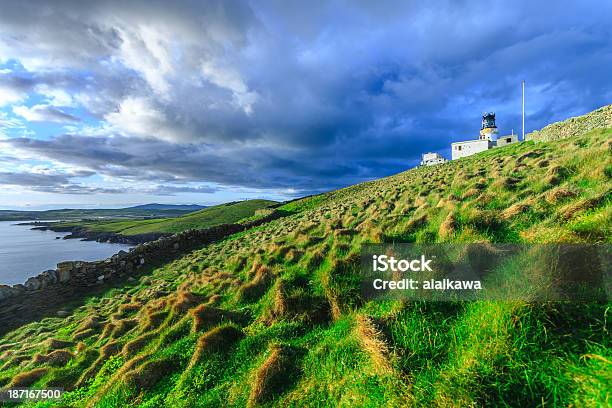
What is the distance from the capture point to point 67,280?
1717 centimetres

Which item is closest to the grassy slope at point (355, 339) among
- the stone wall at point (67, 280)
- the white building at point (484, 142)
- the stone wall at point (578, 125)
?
the stone wall at point (67, 280)

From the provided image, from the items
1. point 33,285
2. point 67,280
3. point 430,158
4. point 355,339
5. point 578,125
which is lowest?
point 33,285

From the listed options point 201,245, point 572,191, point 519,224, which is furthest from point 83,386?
point 201,245

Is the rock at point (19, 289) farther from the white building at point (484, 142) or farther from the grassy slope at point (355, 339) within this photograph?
the white building at point (484, 142)

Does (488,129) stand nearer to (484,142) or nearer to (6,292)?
(484,142)

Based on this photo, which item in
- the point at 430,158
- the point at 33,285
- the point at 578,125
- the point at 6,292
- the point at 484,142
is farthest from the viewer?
the point at 430,158

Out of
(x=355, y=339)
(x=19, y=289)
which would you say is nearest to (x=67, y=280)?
(x=19, y=289)

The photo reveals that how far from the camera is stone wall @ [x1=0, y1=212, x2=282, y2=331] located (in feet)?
48.2

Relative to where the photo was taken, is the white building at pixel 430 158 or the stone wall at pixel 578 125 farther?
the white building at pixel 430 158

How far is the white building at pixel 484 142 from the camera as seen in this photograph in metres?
75.1

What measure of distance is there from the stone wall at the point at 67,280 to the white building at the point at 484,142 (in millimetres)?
71113

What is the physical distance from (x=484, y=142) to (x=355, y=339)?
86873mm

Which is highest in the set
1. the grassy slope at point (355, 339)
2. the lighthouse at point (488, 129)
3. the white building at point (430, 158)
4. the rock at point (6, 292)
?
the lighthouse at point (488, 129)

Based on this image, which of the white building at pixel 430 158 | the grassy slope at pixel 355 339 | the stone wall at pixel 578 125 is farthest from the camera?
the white building at pixel 430 158
